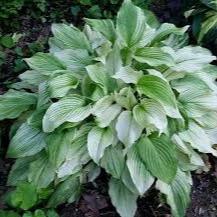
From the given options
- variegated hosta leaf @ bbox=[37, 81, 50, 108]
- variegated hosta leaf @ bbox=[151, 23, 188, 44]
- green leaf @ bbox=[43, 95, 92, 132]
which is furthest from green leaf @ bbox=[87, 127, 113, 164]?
variegated hosta leaf @ bbox=[151, 23, 188, 44]

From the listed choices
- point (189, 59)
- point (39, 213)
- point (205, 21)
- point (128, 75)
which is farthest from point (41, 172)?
point (205, 21)

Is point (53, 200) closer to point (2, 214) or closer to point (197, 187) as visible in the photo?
point (2, 214)

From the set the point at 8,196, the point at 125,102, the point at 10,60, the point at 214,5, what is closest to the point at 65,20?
the point at 10,60

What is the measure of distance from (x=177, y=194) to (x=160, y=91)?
610 millimetres

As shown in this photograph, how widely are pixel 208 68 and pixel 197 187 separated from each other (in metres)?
0.77

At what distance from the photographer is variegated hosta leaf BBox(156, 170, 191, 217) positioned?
121 inches

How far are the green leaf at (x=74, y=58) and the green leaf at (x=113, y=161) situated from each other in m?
0.53

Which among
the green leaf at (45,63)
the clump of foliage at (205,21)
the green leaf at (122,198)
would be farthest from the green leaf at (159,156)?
the clump of foliage at (205,21)

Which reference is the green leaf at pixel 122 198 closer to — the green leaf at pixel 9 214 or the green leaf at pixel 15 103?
the green leaf at pixel 9 214

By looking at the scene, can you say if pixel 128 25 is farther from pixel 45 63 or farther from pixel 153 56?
pixel 45 63

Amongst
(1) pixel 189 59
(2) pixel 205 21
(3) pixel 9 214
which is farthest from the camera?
(2) pixel 205 21

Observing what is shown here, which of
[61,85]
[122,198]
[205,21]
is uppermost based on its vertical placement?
[61,85]

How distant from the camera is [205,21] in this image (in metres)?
3.89

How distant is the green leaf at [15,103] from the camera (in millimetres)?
3225
